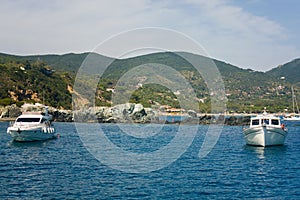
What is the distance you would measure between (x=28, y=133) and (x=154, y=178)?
3535cm

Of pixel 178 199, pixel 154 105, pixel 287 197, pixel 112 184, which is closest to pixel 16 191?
pixel 112 184

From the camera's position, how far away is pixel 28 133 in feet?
212

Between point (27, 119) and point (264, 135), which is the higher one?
point (27, 119)

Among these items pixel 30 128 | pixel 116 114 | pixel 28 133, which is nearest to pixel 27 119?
pixel 30 128

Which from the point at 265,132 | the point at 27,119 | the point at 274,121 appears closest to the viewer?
the point at 265,132

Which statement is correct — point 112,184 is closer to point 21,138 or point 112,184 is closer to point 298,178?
point 298,178

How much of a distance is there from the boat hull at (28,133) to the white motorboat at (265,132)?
33.2 m

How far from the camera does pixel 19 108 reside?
140 m

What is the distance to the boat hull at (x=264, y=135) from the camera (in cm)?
5931

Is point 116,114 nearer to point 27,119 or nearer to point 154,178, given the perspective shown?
point 27,119

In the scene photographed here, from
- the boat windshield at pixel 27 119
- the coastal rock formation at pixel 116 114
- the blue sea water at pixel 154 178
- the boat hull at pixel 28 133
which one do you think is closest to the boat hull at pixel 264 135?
the blue sea water at pixel 154 178

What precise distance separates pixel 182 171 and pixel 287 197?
1187 centimetres

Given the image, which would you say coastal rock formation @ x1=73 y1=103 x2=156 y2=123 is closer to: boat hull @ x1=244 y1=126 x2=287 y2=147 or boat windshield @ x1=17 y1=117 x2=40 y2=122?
boat windshield @ x1=17 y1=117 x2=40 y2=122

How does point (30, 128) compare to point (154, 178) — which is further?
point (30, 128)
